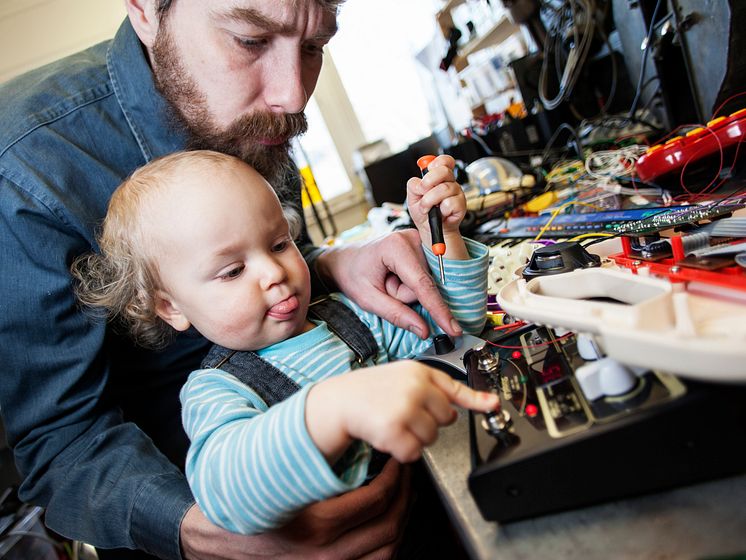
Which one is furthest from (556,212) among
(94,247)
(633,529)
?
(94,247)

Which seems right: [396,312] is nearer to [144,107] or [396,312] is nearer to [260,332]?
[260,332]

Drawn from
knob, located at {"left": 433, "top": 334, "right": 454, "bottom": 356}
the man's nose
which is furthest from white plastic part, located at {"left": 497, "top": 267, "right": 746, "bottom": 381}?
the man's nose

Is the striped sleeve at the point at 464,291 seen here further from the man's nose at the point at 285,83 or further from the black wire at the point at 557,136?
the black wire at the point at 557,136

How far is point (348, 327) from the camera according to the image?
2.93 feet

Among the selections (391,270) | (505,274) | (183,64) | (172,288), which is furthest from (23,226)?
(505,274)

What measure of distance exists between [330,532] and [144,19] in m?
1.10

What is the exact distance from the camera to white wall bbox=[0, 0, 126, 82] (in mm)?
2990

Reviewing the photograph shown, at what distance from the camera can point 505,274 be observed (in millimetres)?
961

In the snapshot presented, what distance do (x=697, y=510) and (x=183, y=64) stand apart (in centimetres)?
109

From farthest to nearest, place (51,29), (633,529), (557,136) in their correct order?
(51,29) → (557,136) → (633,529)

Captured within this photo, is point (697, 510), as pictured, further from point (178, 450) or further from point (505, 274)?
point (178, 450)

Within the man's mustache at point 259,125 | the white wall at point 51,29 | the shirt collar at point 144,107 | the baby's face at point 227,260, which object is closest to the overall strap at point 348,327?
the baby's face at point 227,260

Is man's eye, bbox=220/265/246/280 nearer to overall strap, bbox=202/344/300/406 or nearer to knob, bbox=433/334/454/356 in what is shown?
overall strap, bbox=202/344/300/406

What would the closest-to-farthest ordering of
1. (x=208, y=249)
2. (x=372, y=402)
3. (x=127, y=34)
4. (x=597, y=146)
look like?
(x=372, y=402), (x=208, y=249), (x=127, y=34), (x=597, y=146)
